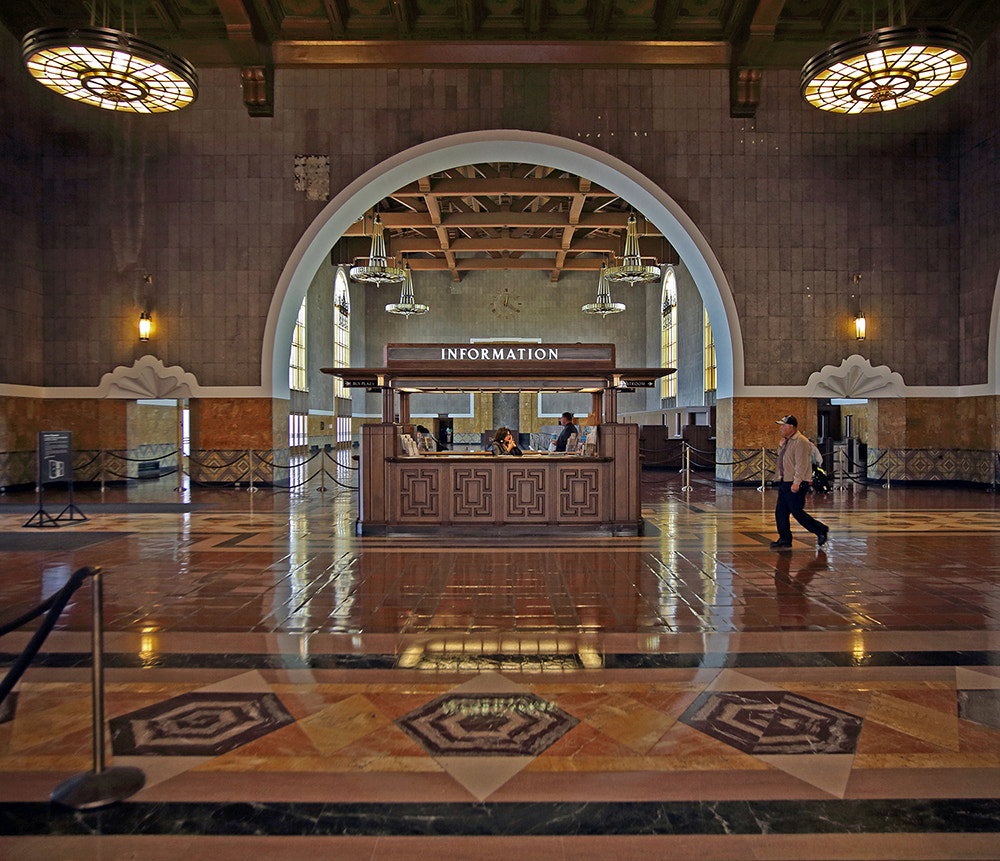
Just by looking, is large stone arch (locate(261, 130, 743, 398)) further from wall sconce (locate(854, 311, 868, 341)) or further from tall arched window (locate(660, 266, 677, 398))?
tall arched window (locate(660, 266, 677, 398))

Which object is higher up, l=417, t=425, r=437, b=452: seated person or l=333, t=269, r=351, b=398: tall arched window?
l=333, t=269, r=351, b=398: tall arched window

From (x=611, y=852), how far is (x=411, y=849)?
2.10 ft

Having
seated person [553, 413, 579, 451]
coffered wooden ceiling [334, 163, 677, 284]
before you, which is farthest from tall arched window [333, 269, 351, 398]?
seated person [553, 413, 579, 451]

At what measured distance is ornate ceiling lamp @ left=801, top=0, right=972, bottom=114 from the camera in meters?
7.38

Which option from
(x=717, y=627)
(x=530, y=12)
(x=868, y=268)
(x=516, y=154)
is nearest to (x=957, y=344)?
(x=868, y=268)

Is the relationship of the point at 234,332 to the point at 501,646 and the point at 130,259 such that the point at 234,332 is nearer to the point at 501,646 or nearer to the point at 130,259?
the point at 130,259

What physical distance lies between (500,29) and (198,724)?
1266cm

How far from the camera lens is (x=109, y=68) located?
8117mm

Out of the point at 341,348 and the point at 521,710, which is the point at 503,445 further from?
the point at 341,348

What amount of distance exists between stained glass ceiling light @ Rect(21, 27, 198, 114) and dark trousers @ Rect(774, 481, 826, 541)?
9063 millimetres

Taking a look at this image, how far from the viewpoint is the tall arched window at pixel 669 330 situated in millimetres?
24500

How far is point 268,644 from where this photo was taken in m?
3.93

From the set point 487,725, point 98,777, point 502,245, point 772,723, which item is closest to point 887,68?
point 772,723

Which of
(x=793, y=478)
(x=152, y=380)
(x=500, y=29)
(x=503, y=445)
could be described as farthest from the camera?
(x=152, y=380)
